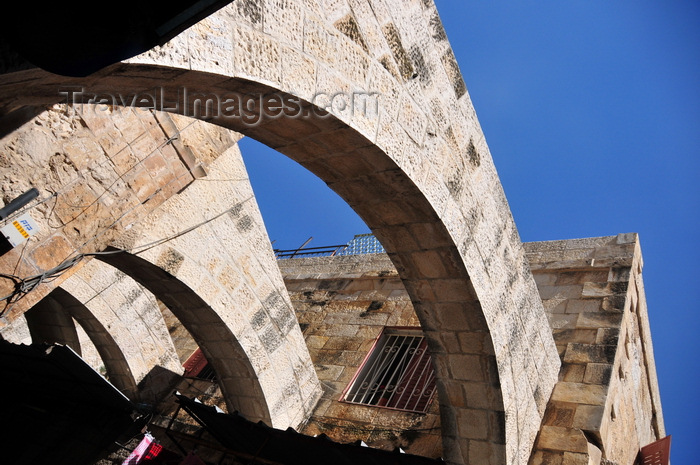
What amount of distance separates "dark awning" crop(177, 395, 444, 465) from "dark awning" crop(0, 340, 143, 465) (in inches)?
31.4

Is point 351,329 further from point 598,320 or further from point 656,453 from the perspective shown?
point 656,453

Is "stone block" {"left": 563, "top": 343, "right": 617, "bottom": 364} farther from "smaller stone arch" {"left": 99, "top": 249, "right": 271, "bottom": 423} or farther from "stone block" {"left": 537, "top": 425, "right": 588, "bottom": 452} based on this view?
"smaller stone arch" {"left": 99, "top": 249, "right": 271, "bottom": 423}

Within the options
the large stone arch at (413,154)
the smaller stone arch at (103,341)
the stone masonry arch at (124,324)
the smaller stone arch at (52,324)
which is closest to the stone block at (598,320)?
the large stone arch at (413,154)

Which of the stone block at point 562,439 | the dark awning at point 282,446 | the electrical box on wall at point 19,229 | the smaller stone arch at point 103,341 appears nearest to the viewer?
the electrical box on wall at point 19,229

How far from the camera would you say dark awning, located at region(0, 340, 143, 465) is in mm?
4684

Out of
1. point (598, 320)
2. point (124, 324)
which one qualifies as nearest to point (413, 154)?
point (598, 320)

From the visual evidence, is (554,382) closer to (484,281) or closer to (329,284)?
(484,281)

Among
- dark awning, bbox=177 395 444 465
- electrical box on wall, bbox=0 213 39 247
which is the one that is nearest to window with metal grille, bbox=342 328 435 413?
dark awning, bbox=177 395 444 465

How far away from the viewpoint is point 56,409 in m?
5.77

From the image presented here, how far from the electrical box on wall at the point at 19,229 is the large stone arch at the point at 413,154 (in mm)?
1330

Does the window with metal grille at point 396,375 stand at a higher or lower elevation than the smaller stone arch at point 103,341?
higher

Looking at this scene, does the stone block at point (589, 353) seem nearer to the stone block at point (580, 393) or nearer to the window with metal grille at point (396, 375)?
the stone block at point (580, 393)

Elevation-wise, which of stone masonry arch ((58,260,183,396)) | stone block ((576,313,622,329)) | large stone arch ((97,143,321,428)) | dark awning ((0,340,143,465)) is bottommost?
dark awning ((0,340,143,465))

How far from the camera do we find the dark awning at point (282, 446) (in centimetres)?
385
